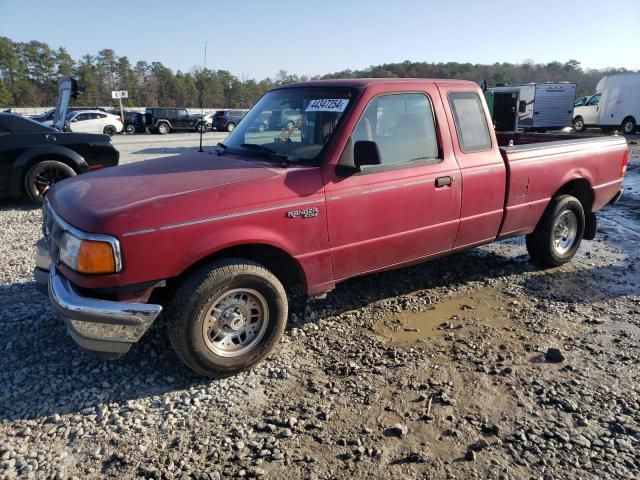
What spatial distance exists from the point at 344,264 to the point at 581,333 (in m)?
2.07

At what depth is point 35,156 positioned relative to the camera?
303 inches

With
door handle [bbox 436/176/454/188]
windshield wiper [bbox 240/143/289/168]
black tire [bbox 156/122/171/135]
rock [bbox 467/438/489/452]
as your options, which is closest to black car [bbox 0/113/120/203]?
windshield wiper [bbox 240/143/289/168]

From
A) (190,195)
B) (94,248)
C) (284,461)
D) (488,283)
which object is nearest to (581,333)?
(488,283)

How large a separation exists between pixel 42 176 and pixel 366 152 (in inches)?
257

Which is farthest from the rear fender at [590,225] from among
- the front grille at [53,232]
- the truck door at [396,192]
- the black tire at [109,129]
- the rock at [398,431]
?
the black tire at [109,129]

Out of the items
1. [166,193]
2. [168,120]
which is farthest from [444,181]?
[168,120]

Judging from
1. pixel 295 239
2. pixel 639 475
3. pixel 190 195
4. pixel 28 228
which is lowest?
pixel 639 475

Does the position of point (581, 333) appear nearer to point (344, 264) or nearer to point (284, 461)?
point (344, 264)

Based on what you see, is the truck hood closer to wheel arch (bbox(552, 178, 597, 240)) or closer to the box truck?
wheel arch (bbox(552, 178, 597, 240))

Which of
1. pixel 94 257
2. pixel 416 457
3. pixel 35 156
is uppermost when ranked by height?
pixel 35 156

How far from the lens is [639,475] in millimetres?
2502

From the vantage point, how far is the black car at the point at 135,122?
1233 inches

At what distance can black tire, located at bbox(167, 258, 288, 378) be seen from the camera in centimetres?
305

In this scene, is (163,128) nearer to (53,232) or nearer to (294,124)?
(294,124)
